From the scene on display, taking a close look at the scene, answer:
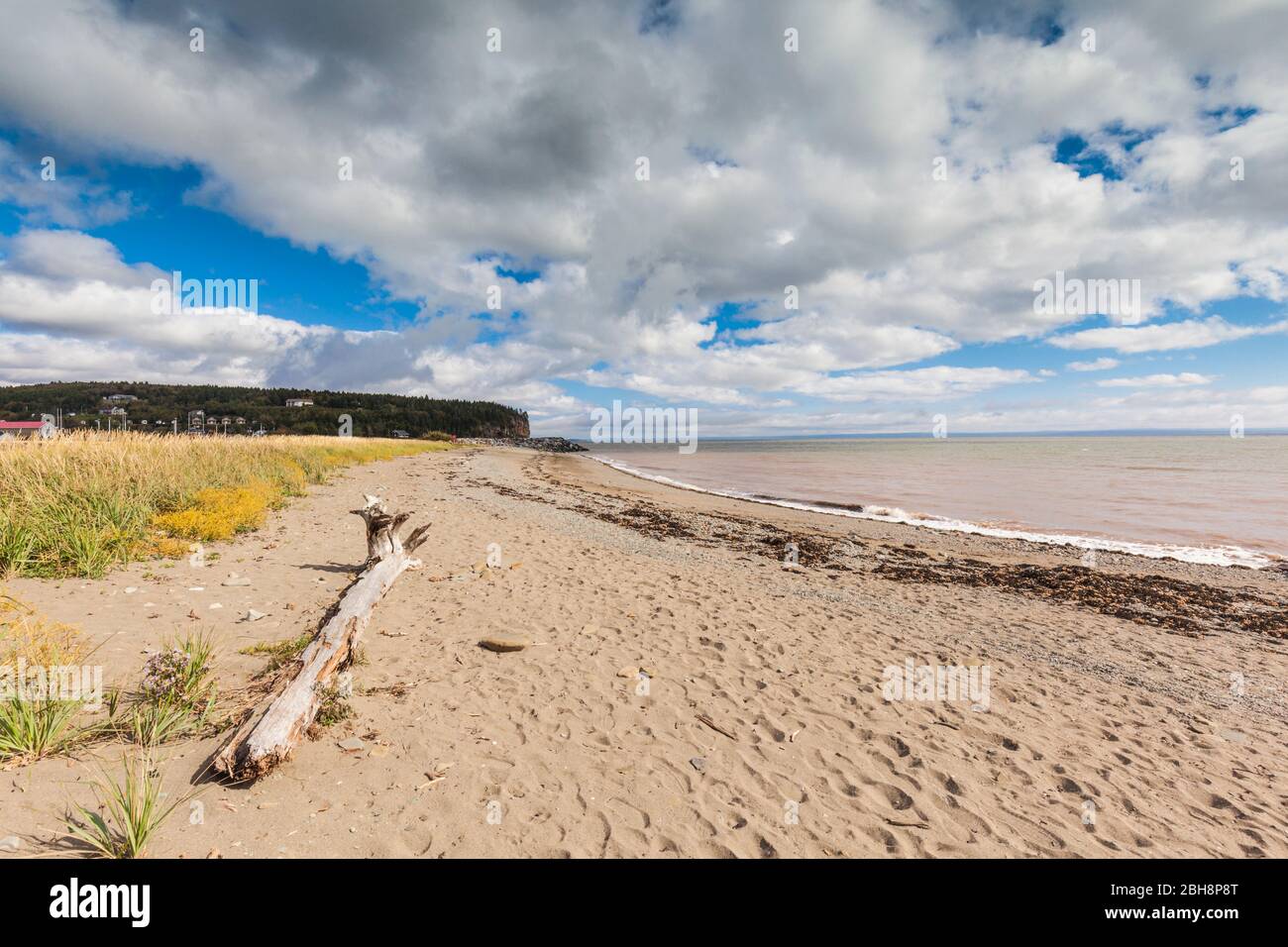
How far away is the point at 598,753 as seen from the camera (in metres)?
4.53

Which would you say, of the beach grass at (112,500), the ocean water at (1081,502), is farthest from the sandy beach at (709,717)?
the ocean water at (1081,502)

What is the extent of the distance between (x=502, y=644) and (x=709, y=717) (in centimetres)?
296

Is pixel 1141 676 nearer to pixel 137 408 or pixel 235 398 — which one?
pixel 137 408

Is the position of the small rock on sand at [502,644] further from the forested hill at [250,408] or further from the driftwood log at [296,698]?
the forested hill at [250,408]

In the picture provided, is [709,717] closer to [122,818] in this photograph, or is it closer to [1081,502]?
[122,818]

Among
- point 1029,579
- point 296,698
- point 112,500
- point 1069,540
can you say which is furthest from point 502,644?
point 1069,540

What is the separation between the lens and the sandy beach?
141 inches

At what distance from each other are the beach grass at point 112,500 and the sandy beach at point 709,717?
1.98 feet

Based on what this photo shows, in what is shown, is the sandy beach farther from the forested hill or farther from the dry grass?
the forested hill

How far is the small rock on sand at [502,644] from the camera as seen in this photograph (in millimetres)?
6688

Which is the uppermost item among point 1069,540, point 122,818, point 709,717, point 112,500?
point 112,500

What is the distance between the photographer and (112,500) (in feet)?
31.0

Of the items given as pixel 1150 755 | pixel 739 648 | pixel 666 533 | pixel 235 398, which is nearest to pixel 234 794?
pixel 739 648
